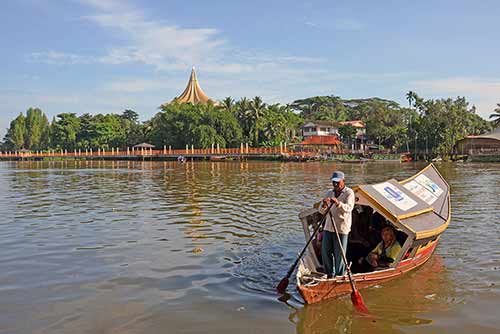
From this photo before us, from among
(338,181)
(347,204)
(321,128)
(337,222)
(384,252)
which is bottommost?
(384,252)

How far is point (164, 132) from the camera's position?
78062 millimetres

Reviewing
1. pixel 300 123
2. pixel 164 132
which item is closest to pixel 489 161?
pixel 300 123

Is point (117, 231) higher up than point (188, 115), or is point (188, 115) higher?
point (188, 115)

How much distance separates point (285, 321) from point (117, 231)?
7.65 metres

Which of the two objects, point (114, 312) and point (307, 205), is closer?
point (114, 312)

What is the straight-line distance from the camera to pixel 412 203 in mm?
9000

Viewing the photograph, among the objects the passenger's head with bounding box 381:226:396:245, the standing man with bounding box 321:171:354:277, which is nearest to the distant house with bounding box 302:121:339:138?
the passenger's head with bounding box 381:226:396:245

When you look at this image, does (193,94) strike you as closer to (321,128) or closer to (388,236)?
(321,128)

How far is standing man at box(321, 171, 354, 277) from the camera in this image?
7148 mm

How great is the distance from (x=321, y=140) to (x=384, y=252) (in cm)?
6437

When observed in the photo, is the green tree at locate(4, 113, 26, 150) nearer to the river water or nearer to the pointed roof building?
the pointed roof building

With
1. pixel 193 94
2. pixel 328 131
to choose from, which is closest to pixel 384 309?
pixel 328 131

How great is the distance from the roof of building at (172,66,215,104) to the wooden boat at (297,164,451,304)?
3297 inches

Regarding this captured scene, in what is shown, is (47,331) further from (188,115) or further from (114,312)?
(188,115)
